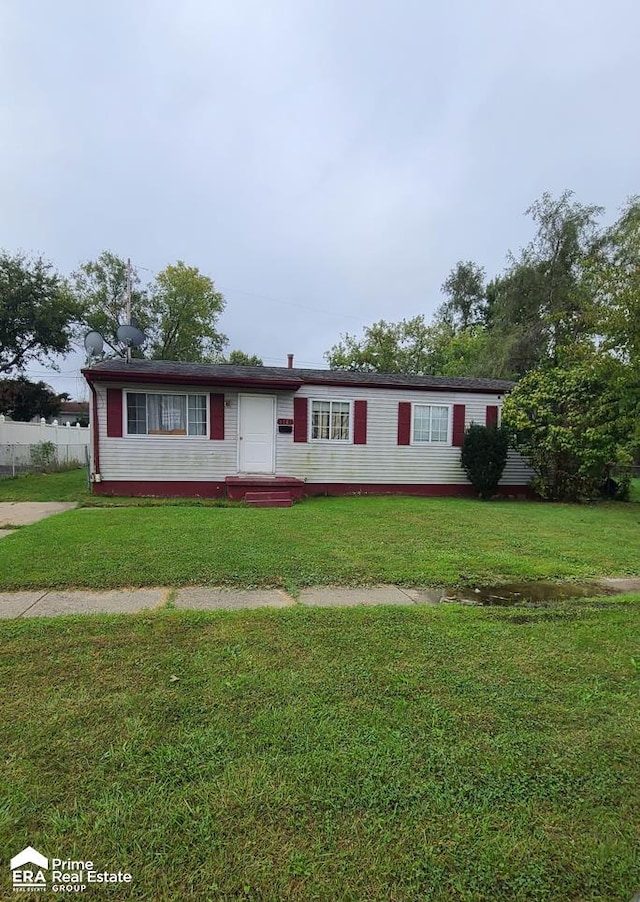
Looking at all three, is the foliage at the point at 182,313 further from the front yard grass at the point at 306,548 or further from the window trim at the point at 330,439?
the front yard grass at the point at 306,548

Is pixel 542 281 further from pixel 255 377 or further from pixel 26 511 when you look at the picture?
pixel 26 511

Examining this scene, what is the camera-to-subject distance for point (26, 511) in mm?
8406

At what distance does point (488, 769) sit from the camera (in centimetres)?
186

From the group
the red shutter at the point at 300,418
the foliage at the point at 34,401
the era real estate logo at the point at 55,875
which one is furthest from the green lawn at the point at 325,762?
the foliage at the point at 34,401

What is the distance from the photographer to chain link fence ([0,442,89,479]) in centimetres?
1433

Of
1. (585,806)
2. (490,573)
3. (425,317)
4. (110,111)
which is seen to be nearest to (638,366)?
(490,573)

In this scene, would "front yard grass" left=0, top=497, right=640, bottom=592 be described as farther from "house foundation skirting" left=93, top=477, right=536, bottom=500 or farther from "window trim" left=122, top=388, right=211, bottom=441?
"window trim" left=122, top=388, right=211, bottom=441

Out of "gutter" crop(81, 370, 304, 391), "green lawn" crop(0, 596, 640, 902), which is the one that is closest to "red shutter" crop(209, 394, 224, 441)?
"gutter" crop(81, 370, 304, 391)

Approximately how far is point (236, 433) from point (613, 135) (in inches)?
612

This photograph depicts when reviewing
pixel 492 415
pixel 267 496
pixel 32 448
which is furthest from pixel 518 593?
pixel 32 448

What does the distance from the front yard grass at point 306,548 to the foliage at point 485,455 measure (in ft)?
8.92

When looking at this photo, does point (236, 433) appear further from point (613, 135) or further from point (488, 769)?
point (613, 135)

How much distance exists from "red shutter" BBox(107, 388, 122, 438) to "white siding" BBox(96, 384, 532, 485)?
109mm

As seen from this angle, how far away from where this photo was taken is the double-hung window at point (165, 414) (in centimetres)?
1041
